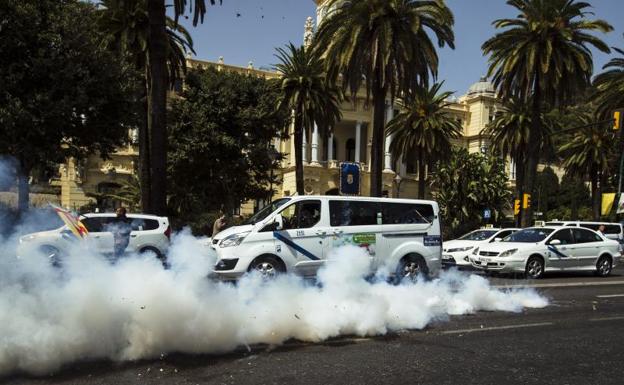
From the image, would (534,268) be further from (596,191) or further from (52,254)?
(596,191)

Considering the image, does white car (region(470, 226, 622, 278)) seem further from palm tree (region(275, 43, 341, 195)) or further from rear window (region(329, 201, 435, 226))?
palm tree (region(275, 43, 341, 195))

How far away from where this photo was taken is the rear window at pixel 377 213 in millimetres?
11383

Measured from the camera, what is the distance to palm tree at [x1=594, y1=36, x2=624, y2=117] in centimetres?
3067

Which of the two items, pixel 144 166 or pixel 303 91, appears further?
pixel 303 91

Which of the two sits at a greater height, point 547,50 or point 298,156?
point 547,50

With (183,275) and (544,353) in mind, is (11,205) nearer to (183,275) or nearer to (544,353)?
(183,275)

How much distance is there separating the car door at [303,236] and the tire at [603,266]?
10.4m

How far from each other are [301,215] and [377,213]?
1.76m

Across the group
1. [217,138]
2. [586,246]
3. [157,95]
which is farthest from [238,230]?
[217,138]

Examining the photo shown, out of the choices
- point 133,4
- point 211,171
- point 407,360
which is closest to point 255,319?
point 407,360

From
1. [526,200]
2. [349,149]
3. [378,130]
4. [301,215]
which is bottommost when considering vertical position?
[301,215]

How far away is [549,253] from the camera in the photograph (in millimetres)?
15727

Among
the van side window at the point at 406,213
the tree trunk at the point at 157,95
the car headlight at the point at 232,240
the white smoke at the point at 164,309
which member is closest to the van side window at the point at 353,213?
the van side window at the point at 406,213

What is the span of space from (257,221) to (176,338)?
510 centimetres
